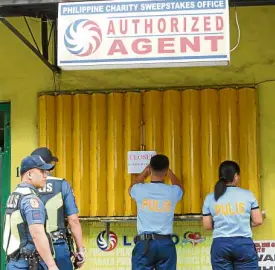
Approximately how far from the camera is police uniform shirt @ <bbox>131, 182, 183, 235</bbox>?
21.7 feet

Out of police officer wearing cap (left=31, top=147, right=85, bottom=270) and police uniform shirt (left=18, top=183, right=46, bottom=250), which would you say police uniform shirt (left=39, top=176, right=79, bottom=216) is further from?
police uniform shirt (left=18, top=183, right=46, bottom=250)

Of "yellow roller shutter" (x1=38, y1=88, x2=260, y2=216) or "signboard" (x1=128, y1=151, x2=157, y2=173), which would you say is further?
"signboard" (x1=128, y1=151, x2=157, y2=173)

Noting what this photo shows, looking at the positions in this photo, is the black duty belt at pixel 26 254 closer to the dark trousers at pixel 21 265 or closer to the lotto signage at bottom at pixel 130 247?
the dark trousers at pixel 21 265

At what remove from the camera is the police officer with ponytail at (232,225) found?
6223 mm

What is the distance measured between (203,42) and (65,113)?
2.56 metres

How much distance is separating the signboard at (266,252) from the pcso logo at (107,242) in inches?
67.9

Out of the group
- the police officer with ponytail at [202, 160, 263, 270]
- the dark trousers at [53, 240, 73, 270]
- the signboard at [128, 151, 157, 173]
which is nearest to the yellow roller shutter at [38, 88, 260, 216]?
the signboard at [128, 151, 157, 173]

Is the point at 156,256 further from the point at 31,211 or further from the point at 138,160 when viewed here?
the point at 31,211

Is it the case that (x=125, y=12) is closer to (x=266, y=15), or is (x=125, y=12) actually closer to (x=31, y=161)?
(x=31, y=161)

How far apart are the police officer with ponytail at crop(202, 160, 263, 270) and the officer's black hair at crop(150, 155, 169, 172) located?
71 centimetres

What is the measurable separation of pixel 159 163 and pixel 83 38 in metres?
1.79

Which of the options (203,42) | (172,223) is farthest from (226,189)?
(203,42)

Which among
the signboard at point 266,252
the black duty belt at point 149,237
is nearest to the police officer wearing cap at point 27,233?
the black duty belt at point 149,237

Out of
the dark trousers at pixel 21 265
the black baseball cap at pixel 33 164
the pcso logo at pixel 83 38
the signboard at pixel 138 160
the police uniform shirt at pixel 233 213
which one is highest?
the pcso logo at pixel 83 38
